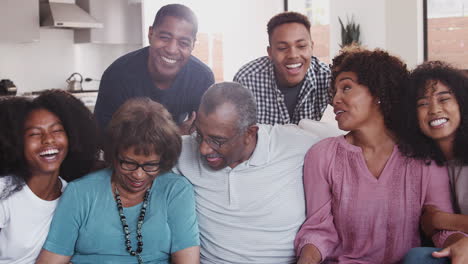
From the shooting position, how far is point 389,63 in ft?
7.47

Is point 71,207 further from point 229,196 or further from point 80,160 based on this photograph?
point 229,196

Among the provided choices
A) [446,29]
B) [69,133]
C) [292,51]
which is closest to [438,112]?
[292,51]

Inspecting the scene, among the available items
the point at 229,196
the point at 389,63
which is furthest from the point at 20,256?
the point at 389,63

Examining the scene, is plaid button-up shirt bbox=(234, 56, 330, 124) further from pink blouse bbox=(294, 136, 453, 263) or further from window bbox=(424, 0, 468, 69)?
window bbox=(424, 0, 468, 69)

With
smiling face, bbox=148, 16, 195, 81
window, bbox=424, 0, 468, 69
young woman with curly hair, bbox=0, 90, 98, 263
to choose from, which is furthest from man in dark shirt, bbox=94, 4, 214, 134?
window, bbox=424, 0, 468, 69

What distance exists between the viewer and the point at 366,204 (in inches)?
85.4

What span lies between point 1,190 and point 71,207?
0.25 m

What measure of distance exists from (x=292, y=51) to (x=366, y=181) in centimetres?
104

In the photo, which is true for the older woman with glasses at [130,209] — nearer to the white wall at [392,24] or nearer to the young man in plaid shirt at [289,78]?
the young man in plaid shirt at [289,78]

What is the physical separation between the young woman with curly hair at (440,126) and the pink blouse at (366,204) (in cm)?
4

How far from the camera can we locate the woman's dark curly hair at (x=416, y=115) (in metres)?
2.11

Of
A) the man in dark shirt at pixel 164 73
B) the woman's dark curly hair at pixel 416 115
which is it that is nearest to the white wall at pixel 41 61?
the man in dark shirt at pixel 164 73

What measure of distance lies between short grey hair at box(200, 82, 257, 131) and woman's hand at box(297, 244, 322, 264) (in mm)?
529

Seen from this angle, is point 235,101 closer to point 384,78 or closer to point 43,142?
point 384,78
